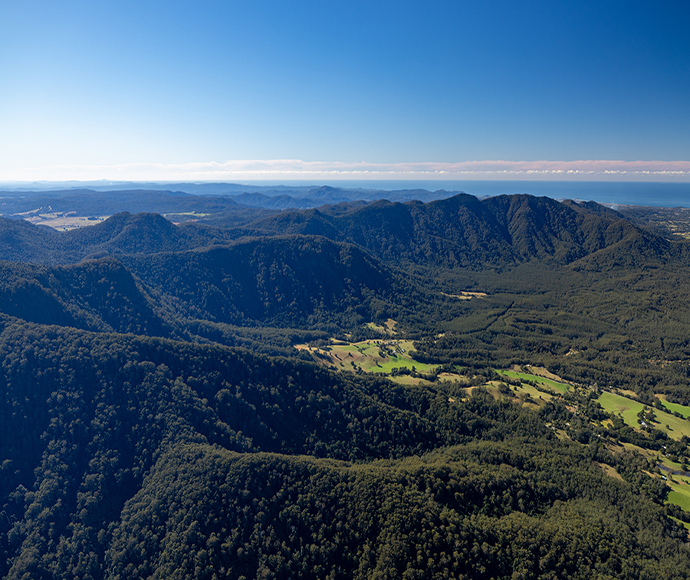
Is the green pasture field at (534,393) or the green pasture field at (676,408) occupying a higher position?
the green pasture field at (534,393)

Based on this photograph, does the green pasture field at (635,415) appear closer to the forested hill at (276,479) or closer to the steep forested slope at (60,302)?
the forested hill at (276,479)

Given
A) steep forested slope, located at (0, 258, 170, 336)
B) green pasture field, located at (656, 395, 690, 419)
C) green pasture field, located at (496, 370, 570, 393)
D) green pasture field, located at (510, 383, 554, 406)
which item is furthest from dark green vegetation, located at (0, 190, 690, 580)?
green pasture field, located at (496, 370, 570, 393)

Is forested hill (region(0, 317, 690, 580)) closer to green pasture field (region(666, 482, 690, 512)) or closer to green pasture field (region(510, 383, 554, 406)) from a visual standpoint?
green pasture field (region(666, 482, 690, 512))

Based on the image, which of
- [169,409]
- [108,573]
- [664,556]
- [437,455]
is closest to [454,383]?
[437,455]

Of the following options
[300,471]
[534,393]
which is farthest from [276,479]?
[534,393]

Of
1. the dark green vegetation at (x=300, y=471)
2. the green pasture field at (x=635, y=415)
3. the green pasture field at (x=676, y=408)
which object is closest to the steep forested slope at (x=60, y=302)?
the dark green vegetation at (x=300, y=471)

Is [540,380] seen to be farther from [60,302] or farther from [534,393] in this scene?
[60,302]
